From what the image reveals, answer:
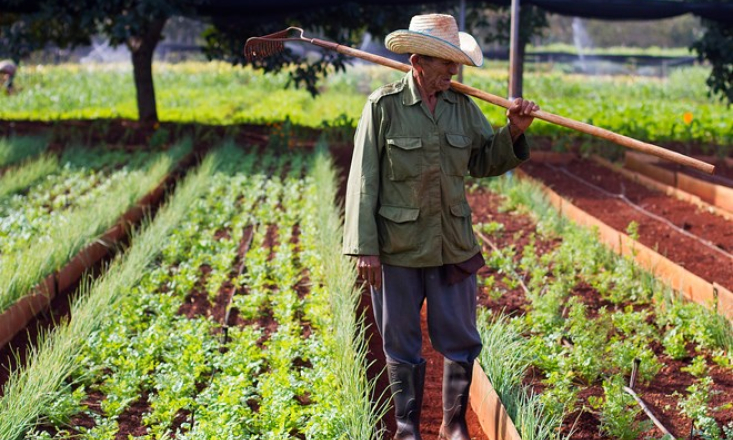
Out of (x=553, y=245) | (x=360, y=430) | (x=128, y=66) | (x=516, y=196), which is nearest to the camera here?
(x=360, y=430)

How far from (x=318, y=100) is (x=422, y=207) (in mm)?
16676

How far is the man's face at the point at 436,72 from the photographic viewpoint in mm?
3344

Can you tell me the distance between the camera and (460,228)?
137 inches

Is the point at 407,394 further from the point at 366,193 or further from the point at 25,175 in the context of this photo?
the point at 25,175

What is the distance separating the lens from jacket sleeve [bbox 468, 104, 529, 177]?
11.4 ft

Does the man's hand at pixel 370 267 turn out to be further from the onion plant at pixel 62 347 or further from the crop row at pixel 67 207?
the crop row at pixel 67 207

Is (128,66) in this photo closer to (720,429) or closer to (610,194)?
(610,194)

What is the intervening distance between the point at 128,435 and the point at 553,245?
397 centimetres

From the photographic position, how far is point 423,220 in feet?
11.3

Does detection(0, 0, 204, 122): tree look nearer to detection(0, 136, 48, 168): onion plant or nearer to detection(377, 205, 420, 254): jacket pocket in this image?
detection(0, 136, 48, 168): onion plant

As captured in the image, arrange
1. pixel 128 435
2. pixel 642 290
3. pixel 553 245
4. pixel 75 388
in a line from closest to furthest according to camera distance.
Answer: pixel 128 435 → pixel 75 388 → pixel 642 290 → pixel 553 245

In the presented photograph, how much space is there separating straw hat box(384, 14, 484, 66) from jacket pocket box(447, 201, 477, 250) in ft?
1.75

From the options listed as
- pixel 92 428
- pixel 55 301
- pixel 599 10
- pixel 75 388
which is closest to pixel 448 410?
pixel 92 428

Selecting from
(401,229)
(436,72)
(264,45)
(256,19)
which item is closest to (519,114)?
(436,72)
